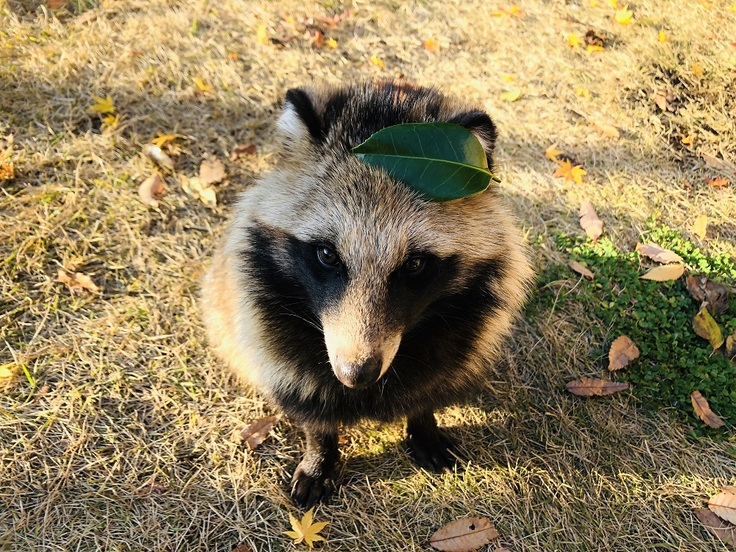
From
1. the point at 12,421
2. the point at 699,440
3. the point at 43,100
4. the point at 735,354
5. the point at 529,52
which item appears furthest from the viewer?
the point at 529,52

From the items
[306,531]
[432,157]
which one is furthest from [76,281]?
[432,157]

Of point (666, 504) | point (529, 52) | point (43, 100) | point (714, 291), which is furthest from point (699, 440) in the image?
point (43, 100)

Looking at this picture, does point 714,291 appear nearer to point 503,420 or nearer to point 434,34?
point 503,420

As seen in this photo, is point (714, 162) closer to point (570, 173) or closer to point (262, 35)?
point (570, 173)

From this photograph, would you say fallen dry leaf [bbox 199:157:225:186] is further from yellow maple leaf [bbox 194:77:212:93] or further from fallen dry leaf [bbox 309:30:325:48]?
fallen dry leaf [bbox 309:30:325:48]

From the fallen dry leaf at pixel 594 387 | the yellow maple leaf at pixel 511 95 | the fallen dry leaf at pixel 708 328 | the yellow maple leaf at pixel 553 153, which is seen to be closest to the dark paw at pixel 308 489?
the fallen dry leaf at pixel 594 387

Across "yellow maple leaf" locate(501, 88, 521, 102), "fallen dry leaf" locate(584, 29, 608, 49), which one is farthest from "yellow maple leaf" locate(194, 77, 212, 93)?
"fallen dry leaf" locate(584, 29, 608, 49)
